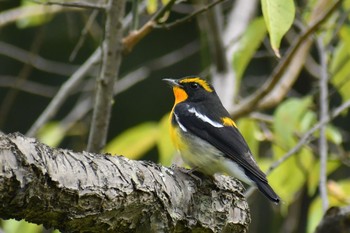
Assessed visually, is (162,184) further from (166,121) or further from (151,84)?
(151,84)

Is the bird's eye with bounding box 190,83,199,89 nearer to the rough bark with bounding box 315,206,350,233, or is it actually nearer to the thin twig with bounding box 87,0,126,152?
the thin twig with bounding box 87,0,126,152

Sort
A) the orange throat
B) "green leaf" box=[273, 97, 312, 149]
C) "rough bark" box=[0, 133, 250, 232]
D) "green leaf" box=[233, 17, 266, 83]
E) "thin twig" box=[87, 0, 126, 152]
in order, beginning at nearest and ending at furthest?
1. "rough bark" box=[0, 133, 250, 232]
2. "thin twig" box=[87, 0, 126, 152]
3. "green leaf" box=[273, 97, 312, 149]
4. "green leaf" box=[233, 17, 266, 83]
5. the orange throat

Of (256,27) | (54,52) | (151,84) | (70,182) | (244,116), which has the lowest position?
(70,182)

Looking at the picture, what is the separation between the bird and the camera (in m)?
3.70

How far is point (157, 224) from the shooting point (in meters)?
2.86

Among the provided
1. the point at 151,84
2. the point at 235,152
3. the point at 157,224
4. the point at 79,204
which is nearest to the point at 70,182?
the point at 79,204

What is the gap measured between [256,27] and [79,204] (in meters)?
2.24

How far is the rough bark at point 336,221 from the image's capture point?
3502 mm

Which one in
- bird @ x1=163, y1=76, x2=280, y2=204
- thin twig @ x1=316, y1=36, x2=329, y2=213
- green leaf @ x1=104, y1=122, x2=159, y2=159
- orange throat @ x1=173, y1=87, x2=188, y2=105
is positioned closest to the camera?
bird @ x1=163, y1=76, x2=280, y2=204

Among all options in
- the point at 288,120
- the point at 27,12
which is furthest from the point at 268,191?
the point at 27,12

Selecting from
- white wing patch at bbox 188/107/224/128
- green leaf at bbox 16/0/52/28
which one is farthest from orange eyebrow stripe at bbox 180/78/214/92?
green leaf at bbox 16/0/52/28

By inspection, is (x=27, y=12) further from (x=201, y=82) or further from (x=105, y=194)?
(x=105, y=194)

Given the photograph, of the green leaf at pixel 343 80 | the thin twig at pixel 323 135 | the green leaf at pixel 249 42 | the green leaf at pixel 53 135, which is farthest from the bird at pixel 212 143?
the green leaf at pixel 53 135

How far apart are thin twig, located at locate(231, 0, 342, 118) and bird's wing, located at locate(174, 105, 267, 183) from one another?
466mm
